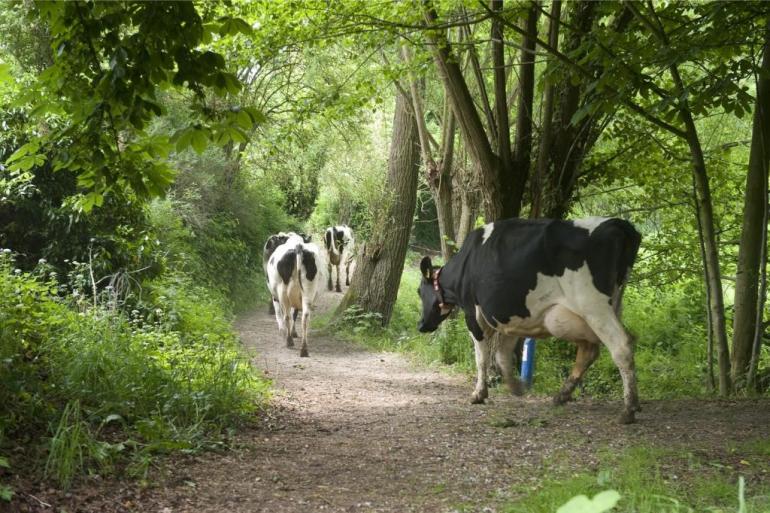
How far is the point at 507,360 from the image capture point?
28.8 feet

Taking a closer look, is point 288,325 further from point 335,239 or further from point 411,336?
point 335,239

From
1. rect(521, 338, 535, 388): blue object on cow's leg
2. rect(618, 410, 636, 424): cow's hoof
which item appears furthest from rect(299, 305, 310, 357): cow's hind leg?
rect(618, 410, 636, 424): cow's hoof

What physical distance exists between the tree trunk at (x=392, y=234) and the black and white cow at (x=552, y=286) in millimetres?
7187

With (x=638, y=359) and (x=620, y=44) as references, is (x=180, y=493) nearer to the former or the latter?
(x=620, y=44)

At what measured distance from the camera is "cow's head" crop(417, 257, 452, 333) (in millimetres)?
10000

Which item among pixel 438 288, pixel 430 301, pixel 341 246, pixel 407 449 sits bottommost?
pixel 407 449

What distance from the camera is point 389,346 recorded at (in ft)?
48.0

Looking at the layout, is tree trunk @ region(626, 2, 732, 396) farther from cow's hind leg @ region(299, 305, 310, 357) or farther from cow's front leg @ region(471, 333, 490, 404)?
cow's hind leg @ region(299, 305, 310, 357)

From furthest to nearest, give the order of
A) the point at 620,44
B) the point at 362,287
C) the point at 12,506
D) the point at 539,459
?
the point at 362,287 < the point at 620,44 < the point at 539,459 < the point at 12,506

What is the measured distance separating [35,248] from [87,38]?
751 cm

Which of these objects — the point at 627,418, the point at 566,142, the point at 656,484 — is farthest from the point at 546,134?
the point at 656,484

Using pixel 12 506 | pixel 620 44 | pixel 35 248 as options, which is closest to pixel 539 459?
pixel 12 506

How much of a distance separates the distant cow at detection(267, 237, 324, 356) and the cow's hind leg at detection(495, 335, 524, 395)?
5491mm

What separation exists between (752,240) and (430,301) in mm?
3765
